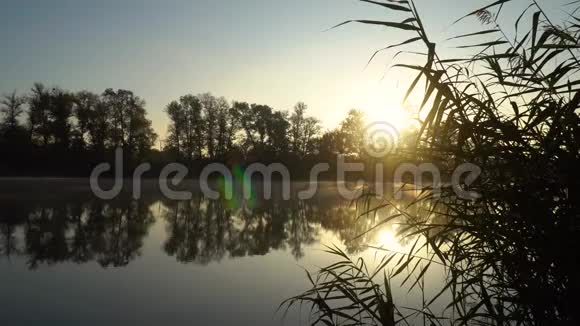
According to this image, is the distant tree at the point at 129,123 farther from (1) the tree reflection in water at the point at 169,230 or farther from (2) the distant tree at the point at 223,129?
(1) the tree reflection in water at the point at 169,230

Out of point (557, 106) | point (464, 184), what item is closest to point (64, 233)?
point (464, 184)

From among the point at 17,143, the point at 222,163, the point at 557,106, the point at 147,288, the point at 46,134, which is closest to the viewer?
the point at 557,106

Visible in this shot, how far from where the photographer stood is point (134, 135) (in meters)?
32.0

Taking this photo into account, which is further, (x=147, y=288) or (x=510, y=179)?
(x=147, y=288)

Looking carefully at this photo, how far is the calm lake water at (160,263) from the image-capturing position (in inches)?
142

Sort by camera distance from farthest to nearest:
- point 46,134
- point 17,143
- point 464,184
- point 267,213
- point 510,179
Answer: point 46,134 < point 17,143 < point 267,213 < point 464,184 < point 510,179

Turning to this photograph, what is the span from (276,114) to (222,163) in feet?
26.2

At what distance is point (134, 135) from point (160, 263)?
2874 centimetres

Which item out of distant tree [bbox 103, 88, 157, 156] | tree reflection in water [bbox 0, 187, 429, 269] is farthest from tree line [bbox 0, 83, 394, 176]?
tree reflection in water [bbox 0, 187, 429, 269]

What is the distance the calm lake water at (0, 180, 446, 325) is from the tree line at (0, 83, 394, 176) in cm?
1928

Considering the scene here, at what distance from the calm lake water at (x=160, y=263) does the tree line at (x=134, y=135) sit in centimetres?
1928

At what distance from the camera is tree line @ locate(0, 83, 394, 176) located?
27.4 m

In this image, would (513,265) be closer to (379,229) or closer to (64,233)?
(379,229)

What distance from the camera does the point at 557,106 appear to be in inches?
76.7
